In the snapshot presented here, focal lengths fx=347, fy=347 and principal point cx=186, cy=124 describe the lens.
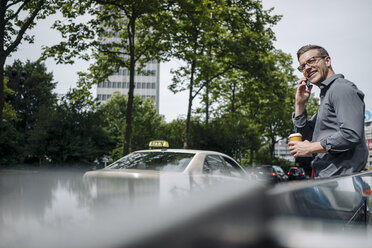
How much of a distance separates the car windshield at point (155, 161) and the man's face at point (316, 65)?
2061mm

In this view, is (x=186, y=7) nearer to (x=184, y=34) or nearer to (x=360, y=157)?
(x=184, y=34)

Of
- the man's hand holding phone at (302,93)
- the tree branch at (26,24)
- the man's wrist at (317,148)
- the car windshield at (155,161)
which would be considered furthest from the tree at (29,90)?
the man's wrist at (317,148)

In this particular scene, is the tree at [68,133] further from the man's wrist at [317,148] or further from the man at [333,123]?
the man's wrist at [317,148]

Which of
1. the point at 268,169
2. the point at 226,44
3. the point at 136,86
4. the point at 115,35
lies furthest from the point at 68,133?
the point at 136,86

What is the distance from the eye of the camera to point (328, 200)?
887mm

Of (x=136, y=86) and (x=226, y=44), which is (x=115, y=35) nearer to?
(x=226, y=44)

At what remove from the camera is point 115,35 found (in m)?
15.7

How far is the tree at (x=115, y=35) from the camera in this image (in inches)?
514

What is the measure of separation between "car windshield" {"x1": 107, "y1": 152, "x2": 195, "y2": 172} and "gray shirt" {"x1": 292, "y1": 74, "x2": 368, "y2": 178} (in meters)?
2.10

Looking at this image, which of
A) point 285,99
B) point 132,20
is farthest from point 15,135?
point 285,99

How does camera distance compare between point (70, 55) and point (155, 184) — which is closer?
point (155, 184)

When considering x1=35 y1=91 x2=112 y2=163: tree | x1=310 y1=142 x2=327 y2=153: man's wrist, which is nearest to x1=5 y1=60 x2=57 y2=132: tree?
x1=35 y1=91 x2=112 y2=163: tree

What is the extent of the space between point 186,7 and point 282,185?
12592 millimetres

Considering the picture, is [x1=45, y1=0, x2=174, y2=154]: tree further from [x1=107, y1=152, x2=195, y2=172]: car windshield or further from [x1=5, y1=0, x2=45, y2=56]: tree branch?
[x1=107, y1=152, x2=195, y2=172]: car windshield
